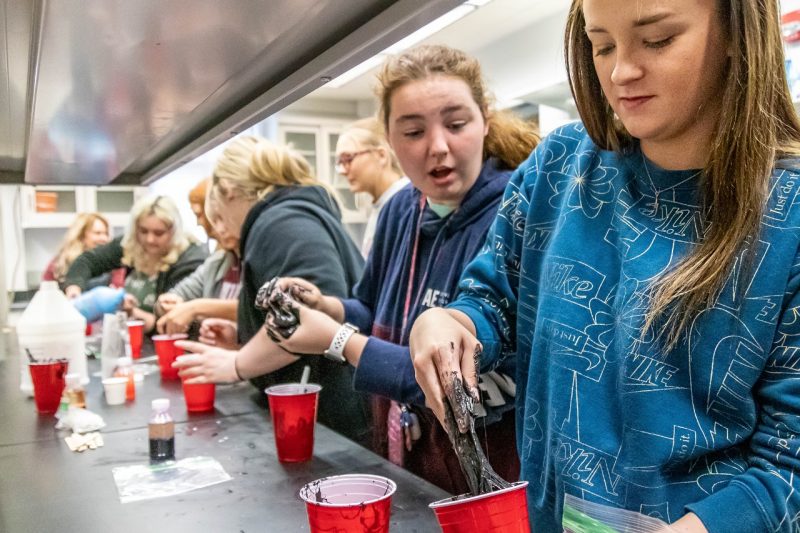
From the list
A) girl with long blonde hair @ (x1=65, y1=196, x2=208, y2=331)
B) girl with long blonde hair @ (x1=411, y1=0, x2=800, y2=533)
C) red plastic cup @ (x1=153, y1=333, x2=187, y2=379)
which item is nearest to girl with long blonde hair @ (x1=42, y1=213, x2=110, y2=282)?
girl with long blonde hair @ (x1=65, y1=196, x2=208, y2=331)

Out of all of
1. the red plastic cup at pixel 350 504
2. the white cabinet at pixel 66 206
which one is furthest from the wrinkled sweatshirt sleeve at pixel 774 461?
the white cabinet at pixel 66 206

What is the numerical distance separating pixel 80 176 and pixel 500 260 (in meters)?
1.78

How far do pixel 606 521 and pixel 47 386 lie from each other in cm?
162

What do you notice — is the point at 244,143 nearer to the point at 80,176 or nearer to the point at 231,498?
the point at 80,176

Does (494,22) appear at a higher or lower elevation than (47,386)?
higher

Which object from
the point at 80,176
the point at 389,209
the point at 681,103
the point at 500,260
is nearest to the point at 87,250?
the point at 80,176

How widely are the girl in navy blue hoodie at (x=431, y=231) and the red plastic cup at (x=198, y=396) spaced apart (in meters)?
0.40

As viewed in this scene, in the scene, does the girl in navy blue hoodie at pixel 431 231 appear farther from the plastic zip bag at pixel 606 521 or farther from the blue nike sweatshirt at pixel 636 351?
the plastic zip bag at pixel 606 521

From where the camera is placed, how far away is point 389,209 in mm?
1657

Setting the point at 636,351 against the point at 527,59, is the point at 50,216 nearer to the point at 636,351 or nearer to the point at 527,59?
the point at 527,59

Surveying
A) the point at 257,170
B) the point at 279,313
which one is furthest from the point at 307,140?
the point at 279,313

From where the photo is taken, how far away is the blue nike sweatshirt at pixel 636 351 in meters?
0.68

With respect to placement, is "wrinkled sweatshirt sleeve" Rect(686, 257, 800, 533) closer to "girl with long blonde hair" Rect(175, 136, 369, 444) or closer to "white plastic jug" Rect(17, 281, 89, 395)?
"girl with long blonde hair" Rect(175, 136, 369, 444)

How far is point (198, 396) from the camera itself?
1.69m
